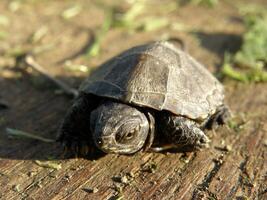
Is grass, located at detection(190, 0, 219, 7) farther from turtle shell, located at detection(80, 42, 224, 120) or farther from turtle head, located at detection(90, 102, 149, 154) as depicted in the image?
turtle head, located at detection(90, 102, 149, 154)

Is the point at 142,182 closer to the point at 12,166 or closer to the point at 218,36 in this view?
the point at 12,166

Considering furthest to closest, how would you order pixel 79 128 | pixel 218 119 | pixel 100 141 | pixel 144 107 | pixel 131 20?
pixel 131 20, pixel 218 119, pixel 79 128, pixel 144 107, pixel 100 141

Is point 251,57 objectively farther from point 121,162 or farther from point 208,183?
point 121,162

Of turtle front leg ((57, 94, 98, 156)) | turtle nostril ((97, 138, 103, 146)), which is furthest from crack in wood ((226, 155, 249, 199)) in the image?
turtle front leg ((57, 94, 98, 156))

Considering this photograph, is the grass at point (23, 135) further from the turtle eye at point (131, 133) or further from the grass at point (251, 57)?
the grass at point (251, 57)

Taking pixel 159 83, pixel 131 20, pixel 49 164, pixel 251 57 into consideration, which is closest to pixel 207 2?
pixel 131 20

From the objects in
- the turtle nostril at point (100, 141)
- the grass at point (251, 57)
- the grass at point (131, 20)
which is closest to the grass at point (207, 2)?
the grass at point (131, 20)

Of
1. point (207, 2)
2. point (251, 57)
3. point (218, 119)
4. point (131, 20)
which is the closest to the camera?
point (218, 119)
